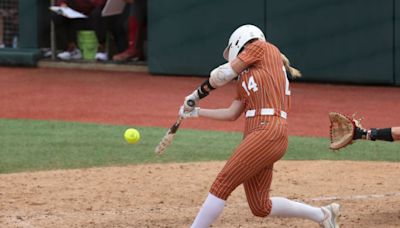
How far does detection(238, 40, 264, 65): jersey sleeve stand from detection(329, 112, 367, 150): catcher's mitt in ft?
5.36

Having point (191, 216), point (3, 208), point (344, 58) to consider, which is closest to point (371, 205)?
point (191, 216)

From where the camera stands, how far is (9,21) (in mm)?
18406

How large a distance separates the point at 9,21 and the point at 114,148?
8.46m

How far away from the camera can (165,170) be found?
A: 9.52m

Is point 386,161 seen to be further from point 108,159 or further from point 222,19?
point 222,19

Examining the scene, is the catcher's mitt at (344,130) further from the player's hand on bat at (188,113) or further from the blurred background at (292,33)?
the blurred background at (292,33)

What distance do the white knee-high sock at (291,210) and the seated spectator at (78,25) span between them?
37.3 ft

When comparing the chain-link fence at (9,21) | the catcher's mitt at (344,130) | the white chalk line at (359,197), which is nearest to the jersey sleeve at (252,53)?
the catcher's mitt at (344,130)

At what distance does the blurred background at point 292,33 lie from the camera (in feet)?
49.9

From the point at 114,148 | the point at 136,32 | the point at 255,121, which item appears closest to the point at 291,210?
the point at 255,121

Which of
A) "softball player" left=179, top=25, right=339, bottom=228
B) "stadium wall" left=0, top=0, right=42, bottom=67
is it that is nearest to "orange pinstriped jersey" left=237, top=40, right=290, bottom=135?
"softball player" left=179, top=25, right=339, bottom=228

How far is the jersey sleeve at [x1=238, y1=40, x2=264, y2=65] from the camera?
619cm

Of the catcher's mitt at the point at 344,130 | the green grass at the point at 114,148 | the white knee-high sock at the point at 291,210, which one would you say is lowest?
the green grass at the point at 114,148

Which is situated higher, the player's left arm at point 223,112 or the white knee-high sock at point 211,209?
the player's left arm at point 223,112
